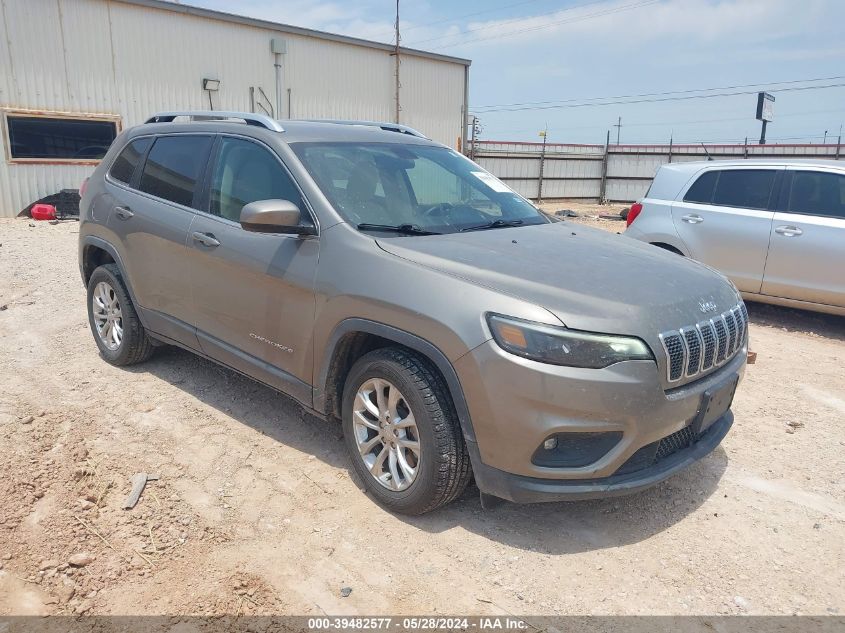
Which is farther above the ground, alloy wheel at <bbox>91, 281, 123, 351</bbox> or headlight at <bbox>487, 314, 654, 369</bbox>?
headlight at <bbox>487, 314, 654, 369</bbox>

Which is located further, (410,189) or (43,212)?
(43,212)

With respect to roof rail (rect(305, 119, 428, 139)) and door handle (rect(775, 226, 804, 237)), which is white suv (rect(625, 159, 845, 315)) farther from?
roof rail (rect(305, 119, 428, 139))

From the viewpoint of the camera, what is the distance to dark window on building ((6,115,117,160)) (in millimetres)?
14102

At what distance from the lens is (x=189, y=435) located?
4.01m

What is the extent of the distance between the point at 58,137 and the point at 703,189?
13.7 metres

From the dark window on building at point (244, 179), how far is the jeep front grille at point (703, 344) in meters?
2.01

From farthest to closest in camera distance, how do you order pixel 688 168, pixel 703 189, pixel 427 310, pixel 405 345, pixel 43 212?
pixel 43 212, pixel 688 168, pixel 703 189, pixel 405 345, pixel 427 310

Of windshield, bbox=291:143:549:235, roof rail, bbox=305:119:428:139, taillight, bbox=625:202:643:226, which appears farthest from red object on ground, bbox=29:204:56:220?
windshield, bbox=291:143:549:235

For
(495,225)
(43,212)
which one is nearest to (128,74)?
(43,212)

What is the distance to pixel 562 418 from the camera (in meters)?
2.67

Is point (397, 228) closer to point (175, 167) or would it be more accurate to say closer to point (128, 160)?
point (175, 167)

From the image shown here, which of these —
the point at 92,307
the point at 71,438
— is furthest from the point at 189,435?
the point at 92,307

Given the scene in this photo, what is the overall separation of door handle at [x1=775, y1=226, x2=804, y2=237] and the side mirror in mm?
5245

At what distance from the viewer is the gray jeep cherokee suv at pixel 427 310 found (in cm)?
271
